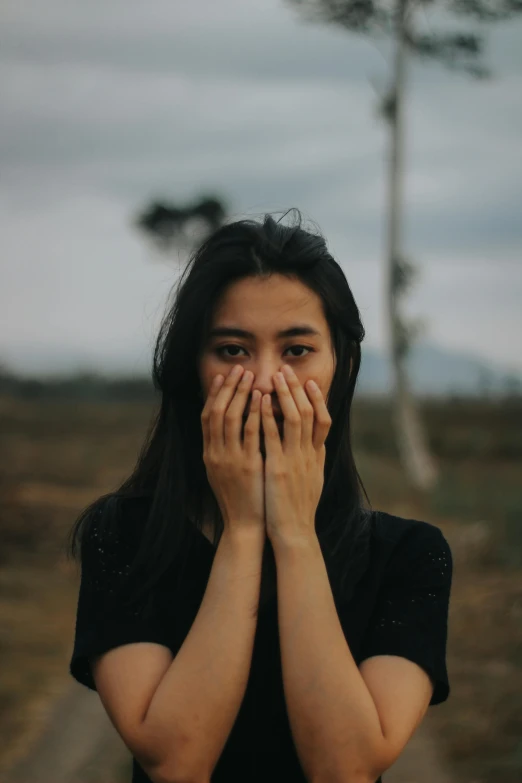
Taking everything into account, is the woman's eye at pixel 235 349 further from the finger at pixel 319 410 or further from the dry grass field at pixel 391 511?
the dry grass field at pixel 391 511

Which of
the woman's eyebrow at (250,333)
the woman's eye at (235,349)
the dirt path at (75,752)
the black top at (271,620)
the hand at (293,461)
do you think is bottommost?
the dirt path at (75,752)

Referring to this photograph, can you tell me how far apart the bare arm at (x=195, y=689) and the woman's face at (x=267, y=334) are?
0.45 m

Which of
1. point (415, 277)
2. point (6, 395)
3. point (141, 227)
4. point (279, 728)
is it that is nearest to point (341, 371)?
point (279, 728)

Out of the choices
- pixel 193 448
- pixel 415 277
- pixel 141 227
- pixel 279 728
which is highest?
pixel 141 227

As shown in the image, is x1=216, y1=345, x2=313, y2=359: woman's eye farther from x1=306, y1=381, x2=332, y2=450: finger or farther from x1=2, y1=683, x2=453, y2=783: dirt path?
x1=2, y1=683, x2=453, y2=783: dirt path

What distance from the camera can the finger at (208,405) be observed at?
2.32 m

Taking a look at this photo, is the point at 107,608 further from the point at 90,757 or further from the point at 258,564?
the point at 90,757

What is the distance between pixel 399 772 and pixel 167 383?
343 centimetres

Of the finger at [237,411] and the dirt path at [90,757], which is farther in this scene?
the dirt path at [90,757]

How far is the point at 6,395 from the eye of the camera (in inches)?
809

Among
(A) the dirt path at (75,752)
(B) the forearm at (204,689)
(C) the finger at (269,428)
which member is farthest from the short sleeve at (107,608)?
(A) the dirt path at (75,752)

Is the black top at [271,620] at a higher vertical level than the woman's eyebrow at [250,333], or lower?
lower

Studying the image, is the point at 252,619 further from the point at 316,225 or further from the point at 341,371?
the point at 316,225

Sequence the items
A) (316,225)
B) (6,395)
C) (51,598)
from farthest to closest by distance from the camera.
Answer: (6,395), (51,598), (316,225)
